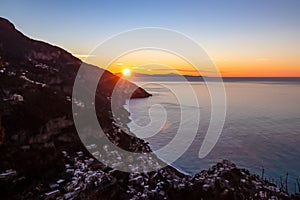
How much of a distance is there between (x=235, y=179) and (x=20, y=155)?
75.5 feet

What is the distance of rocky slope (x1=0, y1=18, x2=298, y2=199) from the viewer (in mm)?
22562

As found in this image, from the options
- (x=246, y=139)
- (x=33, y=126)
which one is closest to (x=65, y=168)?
(x=33, y=126)

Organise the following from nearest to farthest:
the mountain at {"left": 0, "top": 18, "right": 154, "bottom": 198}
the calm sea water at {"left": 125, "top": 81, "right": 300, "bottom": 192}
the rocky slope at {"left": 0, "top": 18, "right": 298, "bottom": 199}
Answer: the rocky slope at {"left": 0, "top": 18, "right": 298, "bottom": 199}, the mountain at {"left": 0, "top": 18, "right": 154, "bottom": 198}, the calm sea water at {"left": 125, "top": 81, "right": 300, "bottom": 192}

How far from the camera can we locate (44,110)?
33969 millimetres

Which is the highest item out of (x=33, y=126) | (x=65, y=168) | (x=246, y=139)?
(x=33, y=126)

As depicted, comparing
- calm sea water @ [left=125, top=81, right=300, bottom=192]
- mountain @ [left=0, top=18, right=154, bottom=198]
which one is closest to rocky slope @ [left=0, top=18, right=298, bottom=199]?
mountain @ [left=0, top=18, right=154, bottom=198]

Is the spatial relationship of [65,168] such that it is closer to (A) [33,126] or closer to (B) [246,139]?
(A) [33,126]

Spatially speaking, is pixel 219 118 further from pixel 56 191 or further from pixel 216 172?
pixel 56 191

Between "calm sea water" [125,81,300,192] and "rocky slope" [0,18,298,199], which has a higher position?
"rocky slope" [0,18,298,199]

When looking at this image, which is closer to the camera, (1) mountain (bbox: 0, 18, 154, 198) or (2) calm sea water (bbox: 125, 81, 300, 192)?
(1) mountain (bbox: 0, 18, 154, 198)

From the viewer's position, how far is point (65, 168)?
2584 centimetres

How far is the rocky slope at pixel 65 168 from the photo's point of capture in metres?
22.6

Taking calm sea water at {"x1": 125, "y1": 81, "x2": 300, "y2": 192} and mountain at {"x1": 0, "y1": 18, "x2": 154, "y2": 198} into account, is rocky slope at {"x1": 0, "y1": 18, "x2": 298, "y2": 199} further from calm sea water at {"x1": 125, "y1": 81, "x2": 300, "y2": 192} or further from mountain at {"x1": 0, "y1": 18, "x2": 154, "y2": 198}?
calm sea water at {"x1": 125, "y1": 81, "x2": 300, "y2": 192}

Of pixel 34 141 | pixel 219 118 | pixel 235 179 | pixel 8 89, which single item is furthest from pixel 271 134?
pixel 8 89
